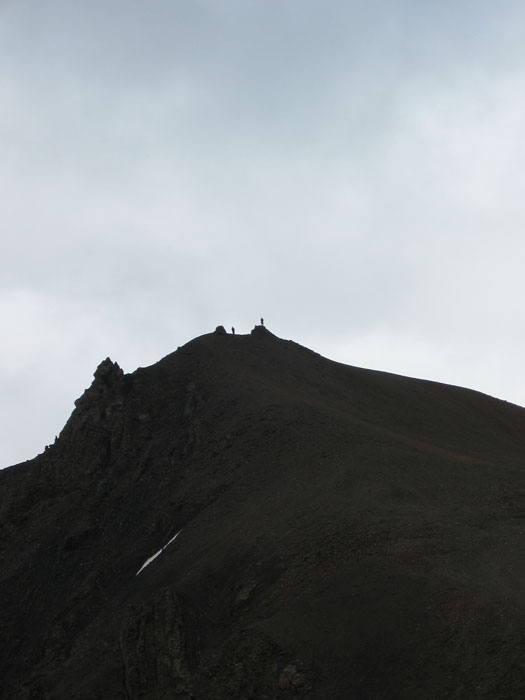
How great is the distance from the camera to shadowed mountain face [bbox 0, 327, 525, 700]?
2483 centimetres

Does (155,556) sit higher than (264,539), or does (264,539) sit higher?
(155,556)

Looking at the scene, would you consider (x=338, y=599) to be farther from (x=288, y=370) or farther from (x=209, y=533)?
(x=288, y=370)

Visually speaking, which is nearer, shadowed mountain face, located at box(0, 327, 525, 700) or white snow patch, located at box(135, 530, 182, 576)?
shadowed mountain face, located at box(0, 327, 525, 700)

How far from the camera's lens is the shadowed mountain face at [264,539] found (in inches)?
977

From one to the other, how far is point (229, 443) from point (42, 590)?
951cm

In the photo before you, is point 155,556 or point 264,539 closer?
point 264,539

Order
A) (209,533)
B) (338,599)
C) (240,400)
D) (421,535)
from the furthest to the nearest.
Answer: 1. (240,400)
2. (209,533)
3. (421,535)
4. (338,599)

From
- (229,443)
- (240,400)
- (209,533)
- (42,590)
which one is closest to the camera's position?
(209,533)

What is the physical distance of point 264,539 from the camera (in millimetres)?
32812

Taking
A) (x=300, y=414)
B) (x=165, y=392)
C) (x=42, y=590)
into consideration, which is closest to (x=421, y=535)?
(x=300, y=414)

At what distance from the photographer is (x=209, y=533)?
36094 millimetres

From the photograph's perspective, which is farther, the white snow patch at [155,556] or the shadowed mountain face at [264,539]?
the white snow patch at [155,556]

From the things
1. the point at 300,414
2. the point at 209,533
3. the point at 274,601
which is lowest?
the point at 274,601

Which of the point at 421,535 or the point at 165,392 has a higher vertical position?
the point at 165,392
